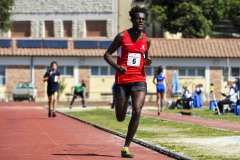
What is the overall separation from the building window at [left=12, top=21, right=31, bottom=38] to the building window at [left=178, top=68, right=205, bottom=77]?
24.4 metres

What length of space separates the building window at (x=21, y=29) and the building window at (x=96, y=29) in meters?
6.44

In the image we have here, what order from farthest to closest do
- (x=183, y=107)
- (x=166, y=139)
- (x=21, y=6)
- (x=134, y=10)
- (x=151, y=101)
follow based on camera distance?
(x=21, y=6) → (x=151, y=101) → (x=183, y=107) → (x=166, y=139) → (x=134, y=10)

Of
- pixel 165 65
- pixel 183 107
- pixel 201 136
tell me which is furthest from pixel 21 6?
pixel 201 136

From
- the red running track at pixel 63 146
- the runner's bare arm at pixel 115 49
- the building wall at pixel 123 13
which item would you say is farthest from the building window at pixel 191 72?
the runner's bare arm at pixel 115 49

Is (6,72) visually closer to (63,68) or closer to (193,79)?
(63,68)

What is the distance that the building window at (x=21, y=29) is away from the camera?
282 ft

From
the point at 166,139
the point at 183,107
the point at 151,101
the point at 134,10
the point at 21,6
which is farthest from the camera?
the point at 21,6

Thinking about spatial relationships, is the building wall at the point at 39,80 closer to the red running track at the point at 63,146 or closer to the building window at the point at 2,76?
the building window at the point at 2,76

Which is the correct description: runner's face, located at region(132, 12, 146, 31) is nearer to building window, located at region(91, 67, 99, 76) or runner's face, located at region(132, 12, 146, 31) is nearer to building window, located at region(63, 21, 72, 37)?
building window, located at region(91, 67, 99, 76)

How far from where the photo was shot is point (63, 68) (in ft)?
222

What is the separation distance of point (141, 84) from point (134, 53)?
541 millimetres

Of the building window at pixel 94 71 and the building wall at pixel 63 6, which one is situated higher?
the building wall at pixel 63 6

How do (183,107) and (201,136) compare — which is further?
(183,107)

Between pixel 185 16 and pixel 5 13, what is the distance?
20321 mm
